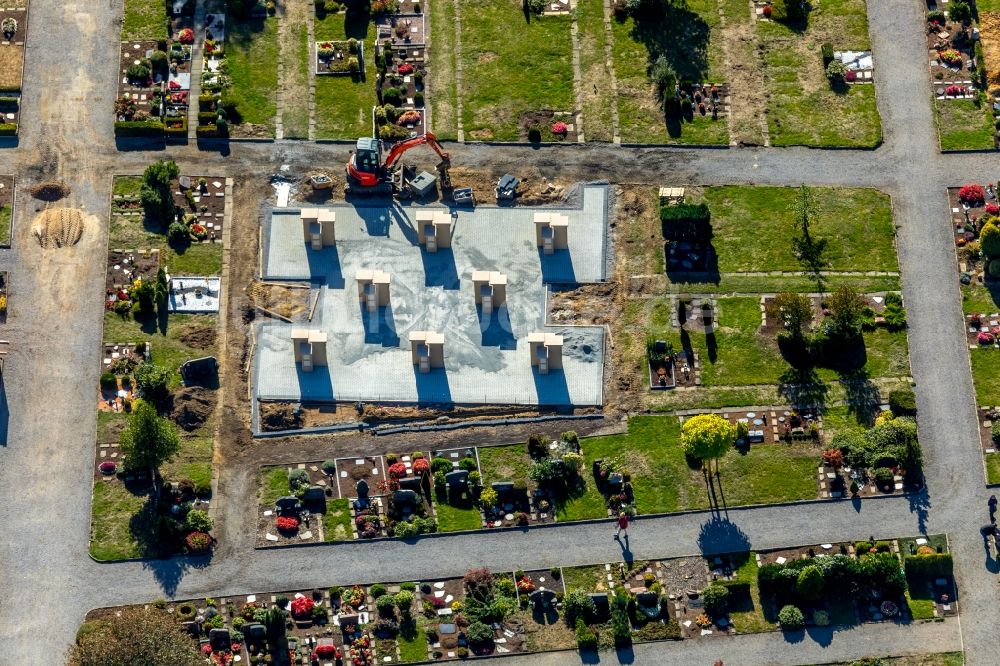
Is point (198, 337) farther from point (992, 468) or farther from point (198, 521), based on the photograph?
point (992, 468)

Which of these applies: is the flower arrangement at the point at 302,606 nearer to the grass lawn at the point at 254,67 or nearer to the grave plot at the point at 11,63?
the grass lawn at the point at 254,67

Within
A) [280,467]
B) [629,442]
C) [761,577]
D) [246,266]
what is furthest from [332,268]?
[761,577]

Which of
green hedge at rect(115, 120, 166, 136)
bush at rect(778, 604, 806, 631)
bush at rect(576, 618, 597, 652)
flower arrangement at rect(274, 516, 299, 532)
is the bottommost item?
bush at rect(576, 618, 597, 652)

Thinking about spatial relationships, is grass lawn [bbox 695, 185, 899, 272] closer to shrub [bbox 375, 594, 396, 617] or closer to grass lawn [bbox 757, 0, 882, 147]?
grass lawn [bbox 757, 0, 882, 147]

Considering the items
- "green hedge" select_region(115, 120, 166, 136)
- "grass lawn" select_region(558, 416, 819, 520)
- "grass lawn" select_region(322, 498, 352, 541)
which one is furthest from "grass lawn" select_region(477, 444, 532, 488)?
"green hedge" select_region(115, 120, 166, 136)

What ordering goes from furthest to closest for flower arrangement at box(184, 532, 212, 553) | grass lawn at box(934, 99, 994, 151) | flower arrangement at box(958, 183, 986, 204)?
grass lawn at box(934, 99, 994, 151) → flower arrangement at box(958, 183, 986, 204) → flower arrangement at box(184, 532, 212, 553)

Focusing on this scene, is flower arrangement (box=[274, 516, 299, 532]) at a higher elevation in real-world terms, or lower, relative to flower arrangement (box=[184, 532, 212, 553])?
higher

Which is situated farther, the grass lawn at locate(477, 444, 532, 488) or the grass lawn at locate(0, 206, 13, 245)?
the grass lawn at locate(0, 206, 13, 245)
